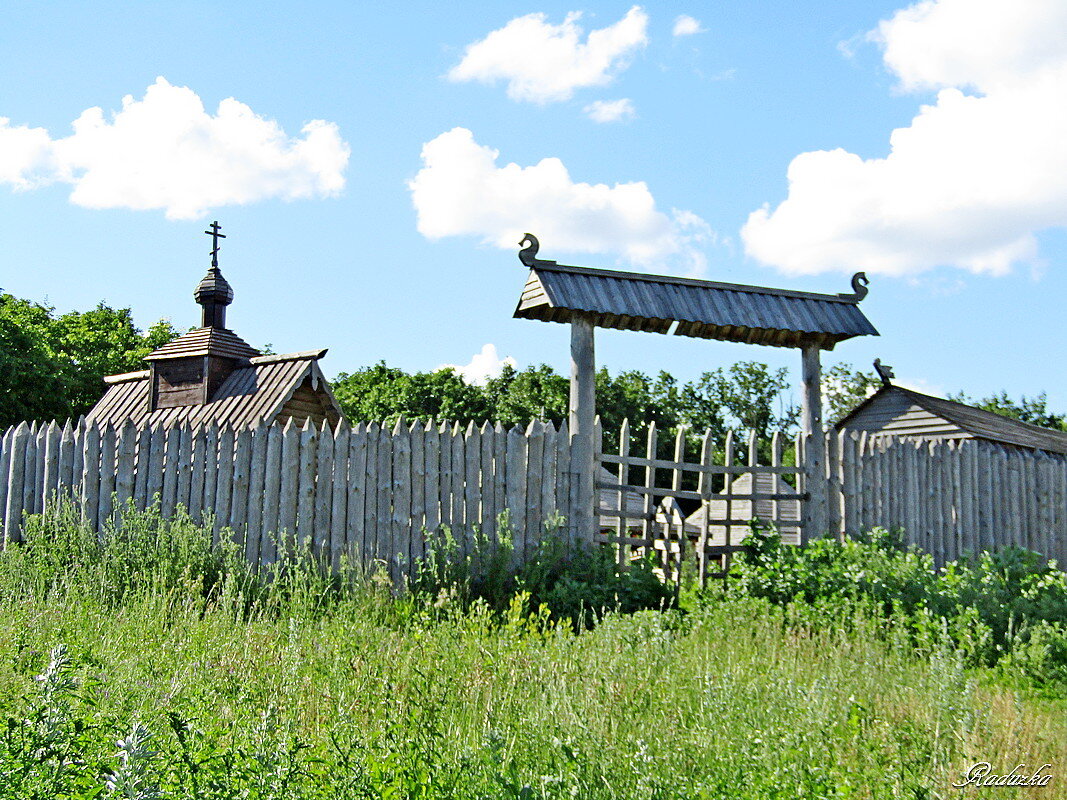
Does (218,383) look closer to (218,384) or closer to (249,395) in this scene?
(218,384)

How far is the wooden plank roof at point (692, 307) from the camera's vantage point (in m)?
10.1

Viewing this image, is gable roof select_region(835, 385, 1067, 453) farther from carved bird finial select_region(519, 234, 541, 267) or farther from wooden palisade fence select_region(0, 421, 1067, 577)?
carved bird finial select_region(519, 234, 541, 267)

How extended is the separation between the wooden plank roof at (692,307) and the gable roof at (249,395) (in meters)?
9.65

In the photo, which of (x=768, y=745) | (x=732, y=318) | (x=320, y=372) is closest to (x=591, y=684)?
(x=768, y=745)

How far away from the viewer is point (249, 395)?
20.4 metres

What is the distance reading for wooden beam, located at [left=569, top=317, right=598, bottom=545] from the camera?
962 centimetres

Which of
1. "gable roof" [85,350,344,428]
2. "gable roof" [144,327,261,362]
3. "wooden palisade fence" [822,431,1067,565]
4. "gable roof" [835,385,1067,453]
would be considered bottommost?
"wooden palisade fence" [822,431,1067,565]

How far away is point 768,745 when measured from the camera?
4.12m

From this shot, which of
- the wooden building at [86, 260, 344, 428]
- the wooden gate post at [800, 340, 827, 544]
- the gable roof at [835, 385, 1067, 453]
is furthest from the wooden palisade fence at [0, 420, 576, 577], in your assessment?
the gable roof at [835, 385, 1067, 453]

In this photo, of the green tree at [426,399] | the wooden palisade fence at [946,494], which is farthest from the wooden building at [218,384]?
the wooden palisade fence at [946,494]

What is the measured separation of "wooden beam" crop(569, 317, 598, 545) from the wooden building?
986cm

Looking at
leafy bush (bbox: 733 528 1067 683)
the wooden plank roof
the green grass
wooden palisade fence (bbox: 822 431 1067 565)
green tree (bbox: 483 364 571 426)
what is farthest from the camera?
green tree (bbox: 483 364 571 426)

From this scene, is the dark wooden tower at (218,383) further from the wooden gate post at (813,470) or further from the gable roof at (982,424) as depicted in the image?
the wooden gate post at (813,470)

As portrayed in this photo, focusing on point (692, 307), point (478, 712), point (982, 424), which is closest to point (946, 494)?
point (692, 307)
